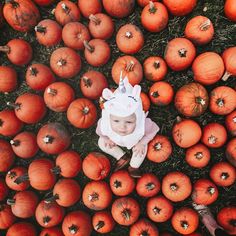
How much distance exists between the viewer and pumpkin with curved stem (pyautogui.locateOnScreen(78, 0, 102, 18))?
404 cm

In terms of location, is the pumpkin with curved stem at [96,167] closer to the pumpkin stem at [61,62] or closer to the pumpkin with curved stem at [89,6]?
the pumpkin stem at [61,62]

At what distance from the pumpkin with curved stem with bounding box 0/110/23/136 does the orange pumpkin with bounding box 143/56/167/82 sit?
1.75 m

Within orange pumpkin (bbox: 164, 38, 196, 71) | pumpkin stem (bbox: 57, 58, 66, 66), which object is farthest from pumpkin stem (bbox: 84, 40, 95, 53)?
orange pumpkin (bbox: 164, 38, 196, 71)

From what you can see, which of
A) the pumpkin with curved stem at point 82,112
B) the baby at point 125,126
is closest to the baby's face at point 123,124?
the baby at point 125,126

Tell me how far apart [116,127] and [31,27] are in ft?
7.02

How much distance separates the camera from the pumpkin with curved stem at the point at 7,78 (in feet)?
13.3

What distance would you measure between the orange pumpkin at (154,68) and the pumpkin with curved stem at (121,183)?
124 centimetres

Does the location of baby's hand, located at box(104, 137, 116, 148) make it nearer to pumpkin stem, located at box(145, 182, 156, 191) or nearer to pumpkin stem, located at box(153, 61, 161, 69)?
pumpkin stem, located at box(145, 182, 156, 191)

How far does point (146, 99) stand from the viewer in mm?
3865

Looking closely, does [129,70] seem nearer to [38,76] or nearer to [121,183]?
[38,76]

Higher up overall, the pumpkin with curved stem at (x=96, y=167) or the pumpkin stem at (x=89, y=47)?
the pumpkin stem at (x=89, y=47)

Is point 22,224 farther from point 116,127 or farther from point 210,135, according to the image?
point 210,135

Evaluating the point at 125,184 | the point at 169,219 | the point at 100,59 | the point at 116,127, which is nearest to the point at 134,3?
the point at 100,59

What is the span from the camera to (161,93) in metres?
3.83
